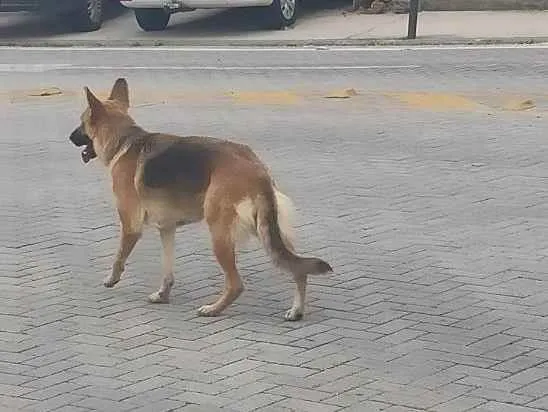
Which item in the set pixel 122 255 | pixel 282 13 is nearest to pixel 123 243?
pixel 122 255

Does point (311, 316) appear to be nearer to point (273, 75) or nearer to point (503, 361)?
point (503, 361)

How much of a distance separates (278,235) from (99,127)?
1.27 metres

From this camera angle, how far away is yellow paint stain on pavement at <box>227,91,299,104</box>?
1285 cm

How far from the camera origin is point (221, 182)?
590cm

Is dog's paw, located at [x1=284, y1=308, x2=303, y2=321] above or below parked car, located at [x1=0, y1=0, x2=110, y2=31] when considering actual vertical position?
above

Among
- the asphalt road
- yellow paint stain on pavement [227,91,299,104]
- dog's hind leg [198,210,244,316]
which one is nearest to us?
the asphalt road

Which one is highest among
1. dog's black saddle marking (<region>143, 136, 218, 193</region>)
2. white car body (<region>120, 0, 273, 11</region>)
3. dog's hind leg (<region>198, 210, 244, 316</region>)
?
dog's black saddle marking (<region>143, 136, 218, 193</region>)

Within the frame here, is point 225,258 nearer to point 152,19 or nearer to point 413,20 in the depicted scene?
point 413,20

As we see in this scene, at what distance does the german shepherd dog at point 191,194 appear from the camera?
19.1ft

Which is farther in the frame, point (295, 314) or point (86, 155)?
point (86, 155)

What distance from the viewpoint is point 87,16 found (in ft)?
64.5

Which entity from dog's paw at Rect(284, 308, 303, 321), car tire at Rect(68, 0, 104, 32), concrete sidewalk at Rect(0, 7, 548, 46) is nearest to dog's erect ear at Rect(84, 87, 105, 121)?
dog's paw at Rect(284, 308, 303, 321)

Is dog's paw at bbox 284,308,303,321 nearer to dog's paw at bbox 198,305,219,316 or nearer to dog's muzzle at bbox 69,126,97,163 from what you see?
dog's paw at bbox 198,305,219,316

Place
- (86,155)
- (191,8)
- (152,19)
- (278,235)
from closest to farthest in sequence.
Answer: (278,235)
(86,155)
(191,8)
(152,19)
